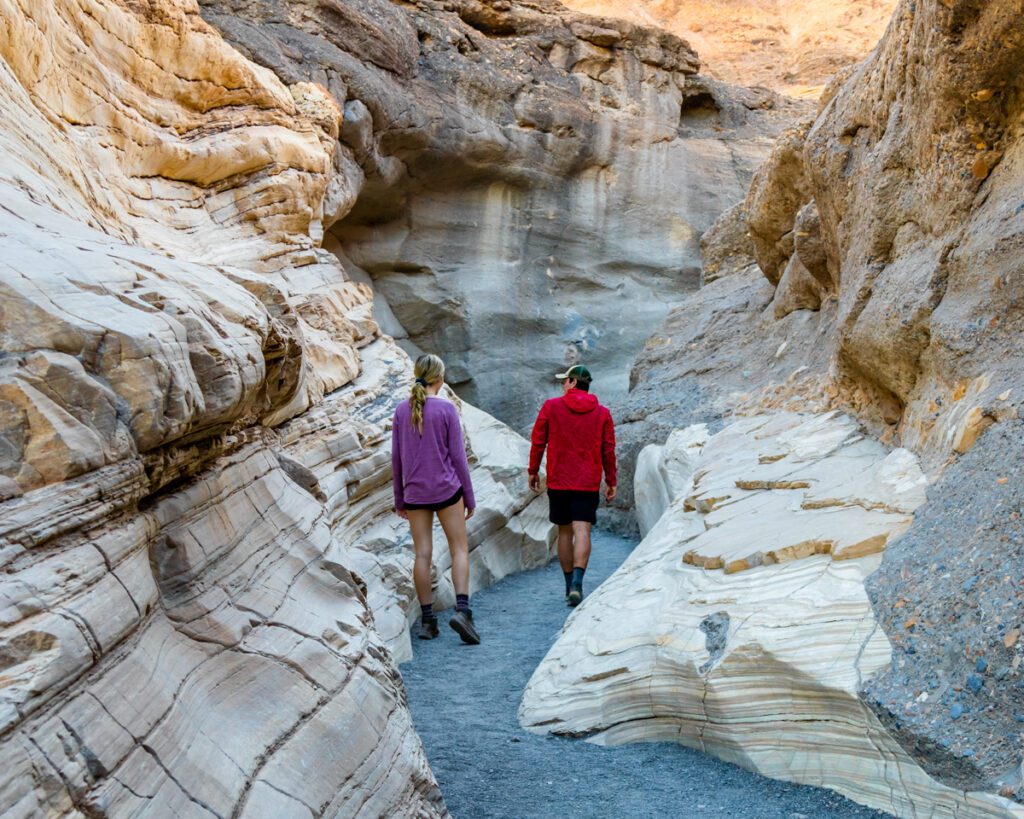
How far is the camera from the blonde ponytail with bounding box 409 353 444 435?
4.94m

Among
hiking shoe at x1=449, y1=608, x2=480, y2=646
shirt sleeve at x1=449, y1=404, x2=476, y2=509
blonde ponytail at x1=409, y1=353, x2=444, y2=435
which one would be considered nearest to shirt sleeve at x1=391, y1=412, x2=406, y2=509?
blonde ponytail at x1=409, y1=353, x2=444, y2=435

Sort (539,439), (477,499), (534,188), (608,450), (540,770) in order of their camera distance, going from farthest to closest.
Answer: (534,188), (477,499), (539,439), (608,450), (540,770)

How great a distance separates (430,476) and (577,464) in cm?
123

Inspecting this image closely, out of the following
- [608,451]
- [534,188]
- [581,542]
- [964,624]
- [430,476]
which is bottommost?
[534,188]

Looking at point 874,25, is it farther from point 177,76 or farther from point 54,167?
point 54,167

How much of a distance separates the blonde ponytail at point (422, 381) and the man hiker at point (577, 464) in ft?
3.32

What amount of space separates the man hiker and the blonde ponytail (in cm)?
101

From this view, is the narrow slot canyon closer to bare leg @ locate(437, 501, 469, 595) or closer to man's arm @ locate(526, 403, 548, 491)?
bare leg @ locate(437, 501, 469, 595)

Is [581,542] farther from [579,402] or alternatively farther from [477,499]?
[477,499]

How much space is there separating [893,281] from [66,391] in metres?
4.05

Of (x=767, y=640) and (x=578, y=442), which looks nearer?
(x=767, y=640)

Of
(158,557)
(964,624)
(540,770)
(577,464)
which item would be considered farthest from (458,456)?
(964,624)

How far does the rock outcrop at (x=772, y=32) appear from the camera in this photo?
67.7 feet

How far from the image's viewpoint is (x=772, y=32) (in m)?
22.0
